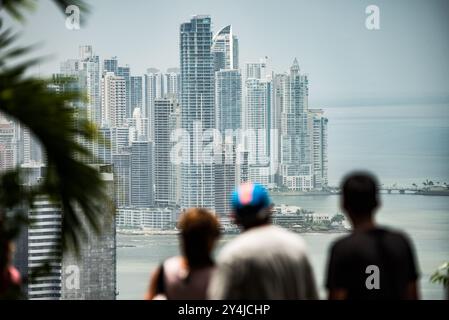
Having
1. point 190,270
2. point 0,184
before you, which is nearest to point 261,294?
point 190,270

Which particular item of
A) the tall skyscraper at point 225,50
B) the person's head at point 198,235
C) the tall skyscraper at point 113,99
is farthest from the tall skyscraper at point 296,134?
the person's head at point 198,235

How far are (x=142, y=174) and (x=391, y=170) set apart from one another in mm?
7252

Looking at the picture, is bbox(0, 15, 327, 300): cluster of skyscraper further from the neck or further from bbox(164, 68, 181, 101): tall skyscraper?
the neck

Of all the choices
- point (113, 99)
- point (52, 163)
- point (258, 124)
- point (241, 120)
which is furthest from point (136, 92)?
point (52, 163)

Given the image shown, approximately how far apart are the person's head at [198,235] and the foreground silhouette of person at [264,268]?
13 centimetres

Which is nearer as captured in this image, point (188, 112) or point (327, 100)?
point (327, 100)

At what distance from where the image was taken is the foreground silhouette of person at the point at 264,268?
6.88 feet

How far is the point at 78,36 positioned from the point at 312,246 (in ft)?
27.1

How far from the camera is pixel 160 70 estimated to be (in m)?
28.4

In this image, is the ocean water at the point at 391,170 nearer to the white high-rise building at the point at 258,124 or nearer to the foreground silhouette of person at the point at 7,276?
the white high-rise building at the point at 258,124

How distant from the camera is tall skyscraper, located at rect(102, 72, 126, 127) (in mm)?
27094

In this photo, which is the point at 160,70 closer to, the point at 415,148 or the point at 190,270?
the point at 415,148

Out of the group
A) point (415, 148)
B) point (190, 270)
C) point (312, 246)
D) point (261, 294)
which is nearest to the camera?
point (261, 294)

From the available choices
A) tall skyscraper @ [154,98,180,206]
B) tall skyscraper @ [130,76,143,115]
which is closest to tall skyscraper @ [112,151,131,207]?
tall skyscraper @ [154,98,180,206]
